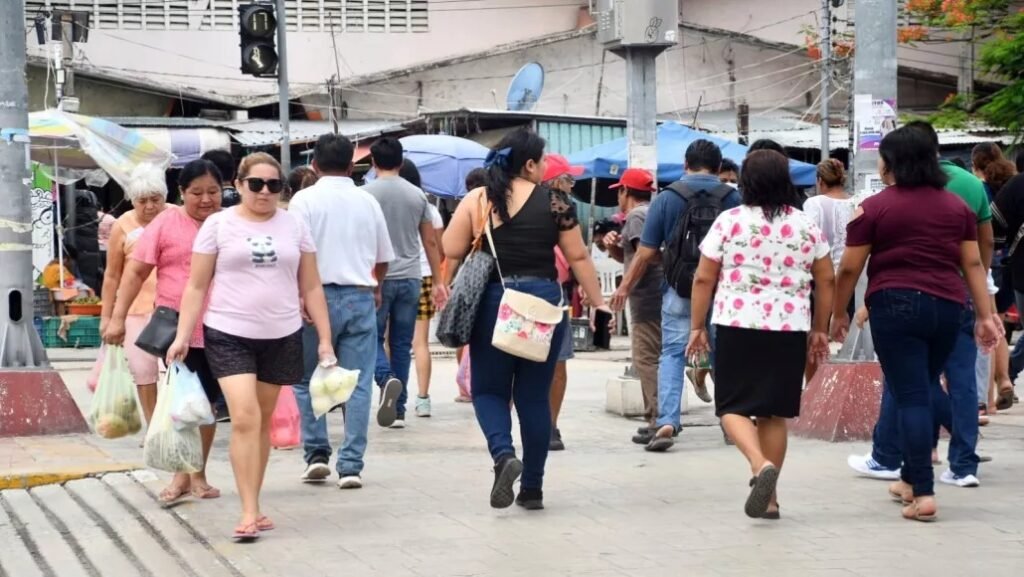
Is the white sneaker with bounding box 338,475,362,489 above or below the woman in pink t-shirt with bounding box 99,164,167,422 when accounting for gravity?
below

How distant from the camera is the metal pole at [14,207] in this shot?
1062cm

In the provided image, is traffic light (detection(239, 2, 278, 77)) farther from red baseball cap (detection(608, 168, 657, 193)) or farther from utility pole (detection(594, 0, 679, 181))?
red baseball cap (detection(608, 168, 657, 193))

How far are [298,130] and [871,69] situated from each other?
1847 centimetres

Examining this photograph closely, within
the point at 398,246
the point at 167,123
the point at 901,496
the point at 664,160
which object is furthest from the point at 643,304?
the point at 167,123

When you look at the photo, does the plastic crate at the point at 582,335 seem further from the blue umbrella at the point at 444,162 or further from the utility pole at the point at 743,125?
the utility pole at the point at 743,125

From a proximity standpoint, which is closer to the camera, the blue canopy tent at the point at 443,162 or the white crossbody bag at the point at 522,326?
the white crossbody bag at the point at 522,326

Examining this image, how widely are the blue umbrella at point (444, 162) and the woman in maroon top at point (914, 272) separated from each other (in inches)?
522

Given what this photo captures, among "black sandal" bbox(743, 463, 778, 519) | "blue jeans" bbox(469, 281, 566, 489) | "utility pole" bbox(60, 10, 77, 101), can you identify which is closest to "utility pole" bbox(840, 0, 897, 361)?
"blue jeans" bbox(469, 281, 566, 489)

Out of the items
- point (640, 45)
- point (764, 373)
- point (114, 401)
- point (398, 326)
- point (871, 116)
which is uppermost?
point (640, 45)

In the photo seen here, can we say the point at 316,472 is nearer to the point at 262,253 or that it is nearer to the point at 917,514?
the point at 262,253

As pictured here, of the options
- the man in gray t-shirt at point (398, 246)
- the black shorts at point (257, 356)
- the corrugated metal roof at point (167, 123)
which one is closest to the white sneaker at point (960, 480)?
the black shorts at point (257, 356)

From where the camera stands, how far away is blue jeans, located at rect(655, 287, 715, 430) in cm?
959

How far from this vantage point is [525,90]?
2641cm

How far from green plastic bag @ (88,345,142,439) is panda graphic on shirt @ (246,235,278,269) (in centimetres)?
183
